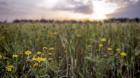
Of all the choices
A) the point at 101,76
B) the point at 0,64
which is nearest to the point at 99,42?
the point at 101,76

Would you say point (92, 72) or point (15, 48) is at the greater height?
point (15, 48)

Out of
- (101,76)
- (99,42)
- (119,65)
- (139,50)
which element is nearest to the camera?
(101,76)

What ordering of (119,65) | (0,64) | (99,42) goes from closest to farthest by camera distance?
(0,64) → (119,65) → (99,42)

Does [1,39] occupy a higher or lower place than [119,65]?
higher

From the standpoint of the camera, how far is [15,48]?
2.79m

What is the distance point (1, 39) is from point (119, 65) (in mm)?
1884

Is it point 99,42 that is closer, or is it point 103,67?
point 103,67

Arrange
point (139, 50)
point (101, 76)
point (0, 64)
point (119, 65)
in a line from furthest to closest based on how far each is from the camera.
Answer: point (139, 50) < point (119, 65) < point (0, 64) < point (101, 76)

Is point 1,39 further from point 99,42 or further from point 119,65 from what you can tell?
point 119,65

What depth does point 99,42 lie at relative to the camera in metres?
3.42

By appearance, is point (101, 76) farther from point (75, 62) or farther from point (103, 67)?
point (75, 62)

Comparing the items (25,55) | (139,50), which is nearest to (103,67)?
(139,50)

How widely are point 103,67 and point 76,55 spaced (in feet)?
1.66

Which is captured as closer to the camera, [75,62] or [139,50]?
[75,62]
